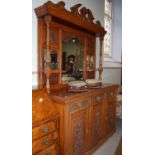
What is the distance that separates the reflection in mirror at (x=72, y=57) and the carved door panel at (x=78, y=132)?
1.86 ft

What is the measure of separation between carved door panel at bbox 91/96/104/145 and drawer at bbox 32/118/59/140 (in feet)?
2.39

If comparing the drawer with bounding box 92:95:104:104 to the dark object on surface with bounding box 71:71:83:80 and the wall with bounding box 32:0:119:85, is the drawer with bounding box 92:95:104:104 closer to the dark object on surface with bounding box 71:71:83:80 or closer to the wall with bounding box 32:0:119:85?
the dark object on surface with bounding box 71:71:83:80

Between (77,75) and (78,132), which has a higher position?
(77,75)

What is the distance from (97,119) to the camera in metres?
2.30

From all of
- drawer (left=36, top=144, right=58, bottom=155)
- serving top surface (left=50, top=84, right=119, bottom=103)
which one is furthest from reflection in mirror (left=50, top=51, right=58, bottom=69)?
drawer (left=36, top=144, right=58, bottom=155)

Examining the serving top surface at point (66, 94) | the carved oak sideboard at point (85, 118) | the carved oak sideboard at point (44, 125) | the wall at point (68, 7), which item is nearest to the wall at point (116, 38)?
the wall at point (68, 7)

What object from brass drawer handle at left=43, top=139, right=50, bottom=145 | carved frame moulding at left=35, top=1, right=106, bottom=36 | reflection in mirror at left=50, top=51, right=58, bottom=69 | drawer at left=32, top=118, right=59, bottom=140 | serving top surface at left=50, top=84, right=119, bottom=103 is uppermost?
carved frame moulding at left=35, top=1, right=106, bottom=36

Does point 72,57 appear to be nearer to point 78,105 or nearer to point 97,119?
point 78,105

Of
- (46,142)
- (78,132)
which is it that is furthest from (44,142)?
(78,132)

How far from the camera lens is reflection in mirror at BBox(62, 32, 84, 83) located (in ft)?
A: 7.30

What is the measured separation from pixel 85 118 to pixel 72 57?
92 cm

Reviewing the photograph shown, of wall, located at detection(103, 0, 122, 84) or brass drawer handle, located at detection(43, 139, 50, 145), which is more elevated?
wall, located at detection(103, 0, 122, 84)
